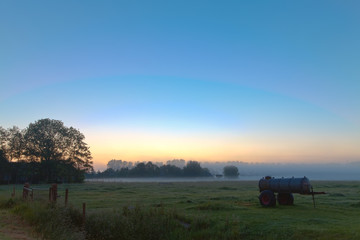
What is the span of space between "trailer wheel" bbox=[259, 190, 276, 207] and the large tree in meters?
63.1

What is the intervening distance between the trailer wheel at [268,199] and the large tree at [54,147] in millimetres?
63084

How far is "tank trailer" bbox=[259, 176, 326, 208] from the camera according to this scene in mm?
21844

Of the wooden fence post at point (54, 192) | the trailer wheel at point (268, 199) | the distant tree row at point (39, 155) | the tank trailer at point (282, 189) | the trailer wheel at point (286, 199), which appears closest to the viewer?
the wooden fence post at point (54, 192)

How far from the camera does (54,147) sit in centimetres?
7875

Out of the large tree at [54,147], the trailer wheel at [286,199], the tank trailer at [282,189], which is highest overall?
the large tree at [54,147]

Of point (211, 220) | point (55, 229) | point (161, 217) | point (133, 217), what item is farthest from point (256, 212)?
point (55, 229)

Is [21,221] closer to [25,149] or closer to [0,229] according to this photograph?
[0,229]

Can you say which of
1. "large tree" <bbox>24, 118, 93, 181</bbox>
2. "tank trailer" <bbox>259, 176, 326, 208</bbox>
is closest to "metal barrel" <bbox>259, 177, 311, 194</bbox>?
"tank trailer" <bbox>259, 176, 326, 208</bbox>

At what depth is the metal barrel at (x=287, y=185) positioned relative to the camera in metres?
21.9

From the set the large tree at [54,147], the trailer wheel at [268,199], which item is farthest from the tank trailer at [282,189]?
the large tree at [54,147]

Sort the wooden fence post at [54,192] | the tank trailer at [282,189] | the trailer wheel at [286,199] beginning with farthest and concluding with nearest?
the trailer wheel at [286,199] < the tank trailer at [282,189] < the wooden fence post at [54,192]

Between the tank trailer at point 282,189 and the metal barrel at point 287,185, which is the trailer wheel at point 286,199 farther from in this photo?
the metal barrel at point 287,185

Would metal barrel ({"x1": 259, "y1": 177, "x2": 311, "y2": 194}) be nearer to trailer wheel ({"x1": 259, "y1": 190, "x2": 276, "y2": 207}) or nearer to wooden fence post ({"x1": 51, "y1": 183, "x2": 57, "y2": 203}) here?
trailer wheel ({"x1": 259, "y1": 190, "x2": 276, "y2": 207})

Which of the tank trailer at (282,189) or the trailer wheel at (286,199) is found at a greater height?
the tank trailer at (282,189)
